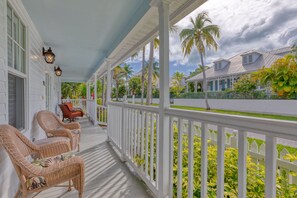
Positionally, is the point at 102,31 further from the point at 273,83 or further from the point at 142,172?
the point at 273,83

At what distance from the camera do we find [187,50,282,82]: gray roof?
3.09ft

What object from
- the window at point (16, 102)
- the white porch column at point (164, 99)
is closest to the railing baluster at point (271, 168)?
the white porch column at point (164, 99)

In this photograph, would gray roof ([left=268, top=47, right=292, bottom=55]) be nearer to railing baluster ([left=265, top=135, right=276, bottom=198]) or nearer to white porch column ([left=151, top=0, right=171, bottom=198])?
railing baluster ([left=265, top=135, right=276, bottom=198])

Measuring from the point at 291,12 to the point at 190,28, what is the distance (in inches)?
26.3

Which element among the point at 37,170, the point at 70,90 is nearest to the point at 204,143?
the point at 37,170

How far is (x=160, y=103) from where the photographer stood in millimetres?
2121

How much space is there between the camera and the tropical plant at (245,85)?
3.03 ft

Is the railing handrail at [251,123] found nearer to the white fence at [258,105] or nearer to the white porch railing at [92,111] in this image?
the white fence at [258,105]

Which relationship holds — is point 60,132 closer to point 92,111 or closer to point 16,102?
point 16,102

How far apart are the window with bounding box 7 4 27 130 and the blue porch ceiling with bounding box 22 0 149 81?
358mm

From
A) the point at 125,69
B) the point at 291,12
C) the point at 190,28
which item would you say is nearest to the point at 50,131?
the point at 190,28

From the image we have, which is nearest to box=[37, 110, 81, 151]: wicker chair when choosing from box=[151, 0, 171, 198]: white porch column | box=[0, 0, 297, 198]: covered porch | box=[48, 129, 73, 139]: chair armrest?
box=[48, 129, 73, 139]: chair armrest

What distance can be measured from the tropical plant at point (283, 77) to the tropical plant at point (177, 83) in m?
0.80

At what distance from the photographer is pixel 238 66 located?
3.59ft
